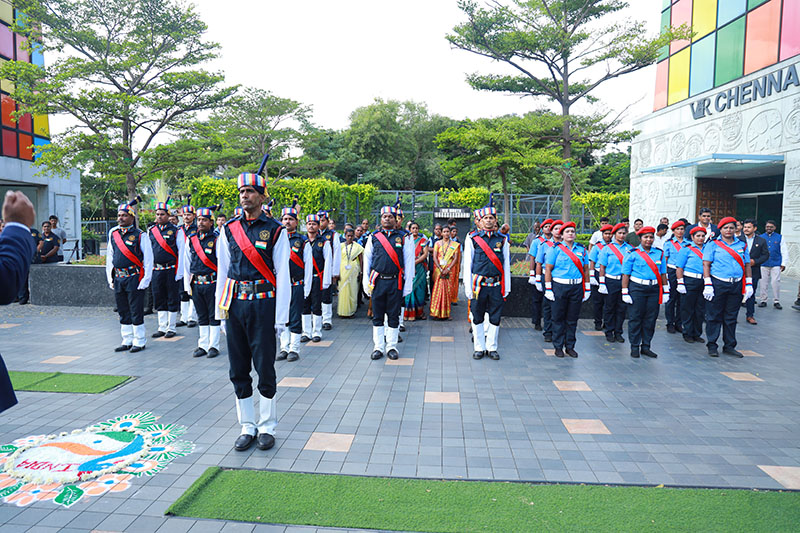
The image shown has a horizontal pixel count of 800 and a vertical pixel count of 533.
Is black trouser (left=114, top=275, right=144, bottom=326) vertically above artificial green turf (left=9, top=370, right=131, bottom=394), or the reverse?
black trouser (left=114, top=275, right=144, bottom=326)

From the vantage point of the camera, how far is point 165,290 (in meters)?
8.70

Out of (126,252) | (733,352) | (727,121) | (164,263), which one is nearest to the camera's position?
Answer: (126,252)

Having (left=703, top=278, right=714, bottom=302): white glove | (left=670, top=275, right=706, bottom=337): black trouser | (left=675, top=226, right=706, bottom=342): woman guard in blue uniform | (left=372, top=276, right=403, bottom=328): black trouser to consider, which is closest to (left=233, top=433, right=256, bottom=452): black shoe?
(left=372, top=276, right=403, bottom=328): black trouser

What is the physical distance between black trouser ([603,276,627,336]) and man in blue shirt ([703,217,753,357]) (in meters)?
1.26

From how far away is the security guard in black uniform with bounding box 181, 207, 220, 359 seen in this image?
7.53 metres

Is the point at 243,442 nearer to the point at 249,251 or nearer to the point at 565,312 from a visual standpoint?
the point at 249,251

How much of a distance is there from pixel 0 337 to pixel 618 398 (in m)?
9.51

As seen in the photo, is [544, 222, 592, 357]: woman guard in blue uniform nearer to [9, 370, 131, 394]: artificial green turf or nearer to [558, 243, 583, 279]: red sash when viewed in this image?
[558, 243, 583, 279]: red sash

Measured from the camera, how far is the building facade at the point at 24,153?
20594 millimetres

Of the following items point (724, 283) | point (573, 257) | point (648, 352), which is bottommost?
point (648, 352)

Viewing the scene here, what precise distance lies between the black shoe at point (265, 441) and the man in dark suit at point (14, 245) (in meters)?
2.40

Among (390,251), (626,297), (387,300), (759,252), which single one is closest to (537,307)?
(626,297)

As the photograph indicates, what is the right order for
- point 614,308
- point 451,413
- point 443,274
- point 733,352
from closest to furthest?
point 451,413 → point 733,352 → point 614,308 → point 443,274

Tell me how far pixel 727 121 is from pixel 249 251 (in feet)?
68.5
